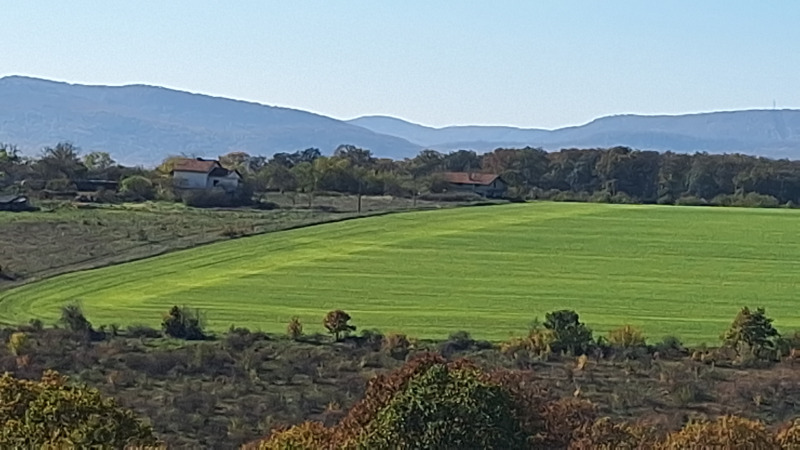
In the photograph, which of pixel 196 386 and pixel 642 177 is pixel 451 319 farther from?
pixel 642 177

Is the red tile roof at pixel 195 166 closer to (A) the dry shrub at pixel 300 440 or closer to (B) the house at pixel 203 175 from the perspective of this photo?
(B) the house at pixel 203 175

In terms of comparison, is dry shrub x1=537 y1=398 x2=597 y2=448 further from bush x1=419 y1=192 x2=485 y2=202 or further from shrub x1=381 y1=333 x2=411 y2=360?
bush x1=419 y1=192 x2=485 y2=202

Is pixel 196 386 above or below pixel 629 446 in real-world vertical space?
below

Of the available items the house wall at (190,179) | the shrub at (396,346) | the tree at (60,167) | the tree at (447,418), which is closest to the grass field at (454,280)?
the shrub at (396,346)

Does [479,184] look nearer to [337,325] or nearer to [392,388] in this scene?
[337,325]

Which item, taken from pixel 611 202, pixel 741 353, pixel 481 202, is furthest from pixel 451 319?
pixel 611 202
